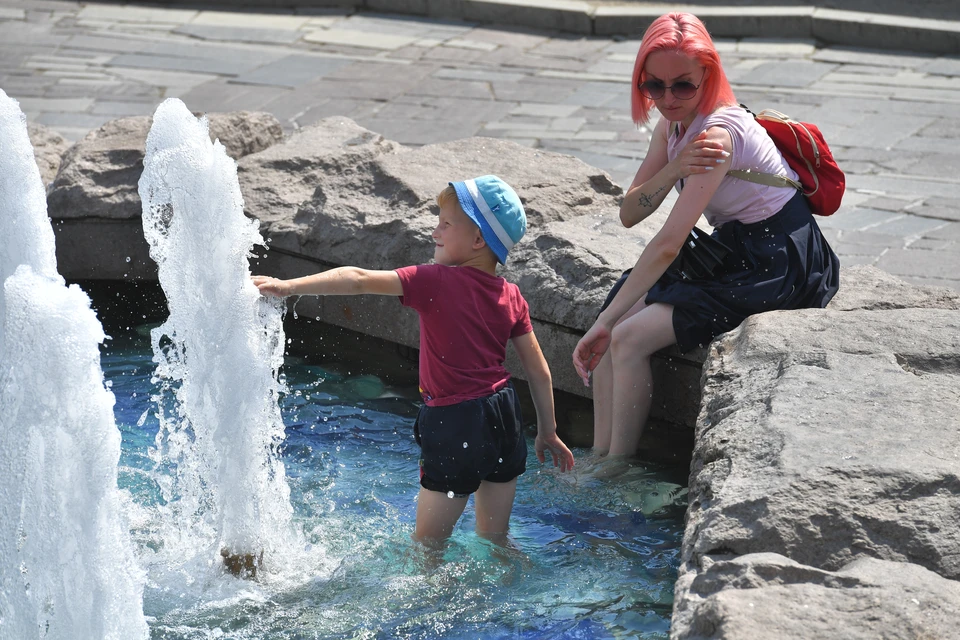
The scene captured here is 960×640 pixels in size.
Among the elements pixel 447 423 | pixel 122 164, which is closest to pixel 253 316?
pixel 447 423

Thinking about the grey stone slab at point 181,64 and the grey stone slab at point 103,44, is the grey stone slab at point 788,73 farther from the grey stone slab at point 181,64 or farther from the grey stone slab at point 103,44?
the grey stone slab at point 103,44

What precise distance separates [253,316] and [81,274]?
2360 millimetres

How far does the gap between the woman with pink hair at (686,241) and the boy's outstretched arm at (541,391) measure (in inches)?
8.7

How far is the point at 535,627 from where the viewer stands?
8.98 feet

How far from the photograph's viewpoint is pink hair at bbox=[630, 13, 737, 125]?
126 inches

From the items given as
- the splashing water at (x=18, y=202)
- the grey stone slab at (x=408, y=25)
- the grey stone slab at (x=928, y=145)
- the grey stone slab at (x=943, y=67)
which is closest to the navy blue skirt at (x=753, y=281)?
the splashing water at (x=18, y=202)

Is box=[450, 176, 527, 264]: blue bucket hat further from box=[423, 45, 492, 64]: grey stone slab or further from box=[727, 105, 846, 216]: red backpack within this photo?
box=[423, 45, 492, 64]: grey stone slab

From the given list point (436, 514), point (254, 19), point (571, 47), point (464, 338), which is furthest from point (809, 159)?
point (254, 19)

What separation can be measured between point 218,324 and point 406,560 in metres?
0.80

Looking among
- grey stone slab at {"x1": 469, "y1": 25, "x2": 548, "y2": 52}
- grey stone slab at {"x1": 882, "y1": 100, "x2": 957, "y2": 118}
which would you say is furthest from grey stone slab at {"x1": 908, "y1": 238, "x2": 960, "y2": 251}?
grey stone slab at {"x1": 469, "y1": 25, "x2": 548, "y2": 52}

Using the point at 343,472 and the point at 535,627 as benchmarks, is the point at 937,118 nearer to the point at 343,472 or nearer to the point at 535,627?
the point at 343,472

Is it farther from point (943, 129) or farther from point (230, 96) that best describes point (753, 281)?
point (230, 96)

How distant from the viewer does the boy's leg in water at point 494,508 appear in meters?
3.02

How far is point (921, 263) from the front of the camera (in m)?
4.99
